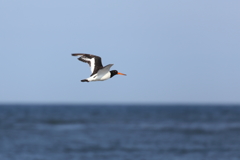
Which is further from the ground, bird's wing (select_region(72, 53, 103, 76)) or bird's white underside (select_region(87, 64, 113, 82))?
bird's wing (select_region(72, 53, 103, 76))

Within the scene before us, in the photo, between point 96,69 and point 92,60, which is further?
point 92,60

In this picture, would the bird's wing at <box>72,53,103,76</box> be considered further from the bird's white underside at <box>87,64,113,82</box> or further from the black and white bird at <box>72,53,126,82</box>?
the bird's white underside at <box>87,64,113,82</box>

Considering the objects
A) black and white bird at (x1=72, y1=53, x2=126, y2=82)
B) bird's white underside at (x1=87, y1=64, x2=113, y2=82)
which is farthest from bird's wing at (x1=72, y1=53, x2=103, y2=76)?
bird's white underside at (x1=87, y1=64, x2=113, y2=82)

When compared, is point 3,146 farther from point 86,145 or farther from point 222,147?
point 222,147

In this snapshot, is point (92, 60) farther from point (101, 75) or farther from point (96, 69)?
point (101, 75)

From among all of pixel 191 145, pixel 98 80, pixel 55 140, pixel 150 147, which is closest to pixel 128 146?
pixel 150 147

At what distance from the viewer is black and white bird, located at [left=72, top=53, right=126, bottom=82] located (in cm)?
1241

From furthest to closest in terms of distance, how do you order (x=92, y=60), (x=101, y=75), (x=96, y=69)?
(x=92, y=60) < (x=96, y=69) < (x=101, y=75)

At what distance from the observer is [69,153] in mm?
39875

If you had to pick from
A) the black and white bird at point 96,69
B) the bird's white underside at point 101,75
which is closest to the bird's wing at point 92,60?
the black and white bird at point 96,69

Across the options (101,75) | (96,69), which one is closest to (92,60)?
(96,69)

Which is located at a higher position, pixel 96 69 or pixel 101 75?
pixel 96 69

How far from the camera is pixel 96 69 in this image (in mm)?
13031

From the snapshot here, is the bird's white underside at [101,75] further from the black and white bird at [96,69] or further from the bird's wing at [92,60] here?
the bird's wing at [92,60]
